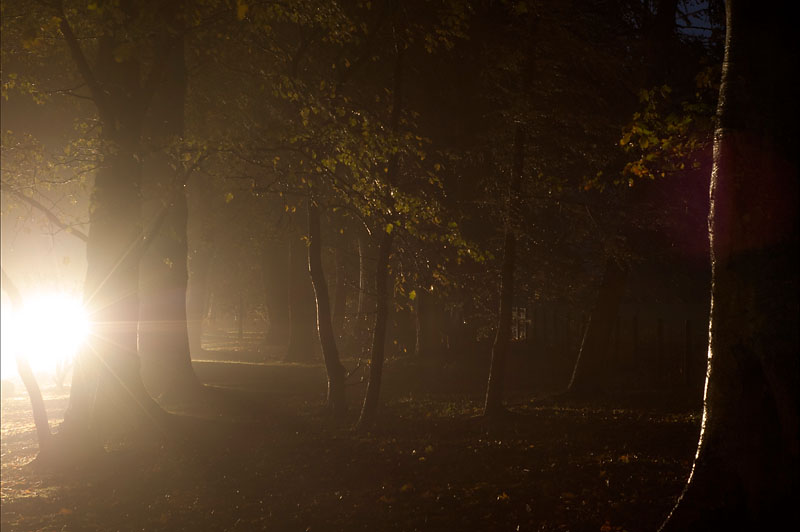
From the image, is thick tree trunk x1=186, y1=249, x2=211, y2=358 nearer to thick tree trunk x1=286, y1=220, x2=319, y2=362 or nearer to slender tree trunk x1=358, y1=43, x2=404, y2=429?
thick tree trunk x1=286, y1=220, x2=319, y2=362

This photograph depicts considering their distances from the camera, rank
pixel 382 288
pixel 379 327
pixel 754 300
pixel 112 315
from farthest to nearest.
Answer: pixel 112 315, pixel 379 327, pixel 382 288, pixel 754 300

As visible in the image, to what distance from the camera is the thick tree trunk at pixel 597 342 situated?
19.3m

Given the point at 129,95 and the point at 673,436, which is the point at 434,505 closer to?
the point at 673,436

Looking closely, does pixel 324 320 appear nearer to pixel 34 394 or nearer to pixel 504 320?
pixel 504 320

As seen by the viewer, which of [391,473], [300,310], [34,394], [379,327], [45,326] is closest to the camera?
[391,473]

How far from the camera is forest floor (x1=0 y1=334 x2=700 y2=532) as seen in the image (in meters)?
9.55

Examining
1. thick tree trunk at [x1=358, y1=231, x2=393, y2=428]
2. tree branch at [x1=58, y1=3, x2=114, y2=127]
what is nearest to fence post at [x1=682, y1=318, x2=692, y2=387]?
thick tree trunk at [x1=358, y1=231, x2=393, y2=428]

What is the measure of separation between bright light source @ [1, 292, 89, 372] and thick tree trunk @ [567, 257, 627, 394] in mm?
11395

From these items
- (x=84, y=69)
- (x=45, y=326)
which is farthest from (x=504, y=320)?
(x=45, y=326)

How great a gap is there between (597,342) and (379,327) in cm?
650

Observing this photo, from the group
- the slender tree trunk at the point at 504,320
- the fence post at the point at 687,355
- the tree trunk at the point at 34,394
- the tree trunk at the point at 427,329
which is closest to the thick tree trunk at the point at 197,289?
the tree trunk at the point at 427,329

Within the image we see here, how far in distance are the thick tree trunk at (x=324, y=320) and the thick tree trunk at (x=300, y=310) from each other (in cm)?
1562

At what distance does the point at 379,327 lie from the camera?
51.0ft

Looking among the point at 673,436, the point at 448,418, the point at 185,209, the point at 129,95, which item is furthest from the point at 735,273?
the point at 185,209
